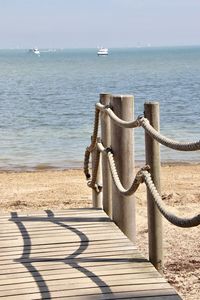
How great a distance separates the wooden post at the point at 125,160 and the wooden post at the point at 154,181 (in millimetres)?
967

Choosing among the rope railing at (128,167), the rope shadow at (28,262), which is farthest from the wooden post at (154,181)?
the rope shadow at (28,262)

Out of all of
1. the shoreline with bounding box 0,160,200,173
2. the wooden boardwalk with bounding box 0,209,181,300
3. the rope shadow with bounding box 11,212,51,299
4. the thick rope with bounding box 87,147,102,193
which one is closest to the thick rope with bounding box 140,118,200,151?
the wooden boardwalk with bounding box 0,209,181,300

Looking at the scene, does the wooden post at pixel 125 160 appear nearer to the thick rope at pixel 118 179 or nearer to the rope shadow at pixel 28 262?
the thick rope at pixel 118 179

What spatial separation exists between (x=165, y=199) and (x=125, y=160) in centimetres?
494

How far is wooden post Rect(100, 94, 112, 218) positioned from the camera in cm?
669

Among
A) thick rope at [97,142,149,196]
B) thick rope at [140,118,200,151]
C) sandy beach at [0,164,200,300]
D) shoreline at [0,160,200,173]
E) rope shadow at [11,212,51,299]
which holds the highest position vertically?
thick rope at [140,118,200,151]

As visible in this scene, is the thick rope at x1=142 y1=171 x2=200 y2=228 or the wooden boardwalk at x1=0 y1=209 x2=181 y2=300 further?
the wooden boardwalk at x1=0 y1=209 x2=181 y2=300

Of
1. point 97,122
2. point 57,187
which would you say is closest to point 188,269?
point 97,122

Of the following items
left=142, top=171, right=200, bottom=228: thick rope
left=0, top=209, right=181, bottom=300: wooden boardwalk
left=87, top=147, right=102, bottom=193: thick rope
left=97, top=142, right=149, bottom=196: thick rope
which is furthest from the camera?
left=87, top=147, right=102, bottom=193: thick rope

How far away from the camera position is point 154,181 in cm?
496

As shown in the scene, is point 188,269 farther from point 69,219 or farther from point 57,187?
point 57,187

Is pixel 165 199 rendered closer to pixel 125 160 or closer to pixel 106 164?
pixel 106 164

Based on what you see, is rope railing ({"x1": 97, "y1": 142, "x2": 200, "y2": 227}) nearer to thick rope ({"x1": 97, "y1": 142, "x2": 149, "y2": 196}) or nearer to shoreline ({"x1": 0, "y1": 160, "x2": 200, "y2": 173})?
thick rope ({"x1": 97, "y1": 142, "x2": 149, "y2": 196})

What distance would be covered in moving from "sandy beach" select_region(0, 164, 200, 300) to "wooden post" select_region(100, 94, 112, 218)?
0.81 meters
